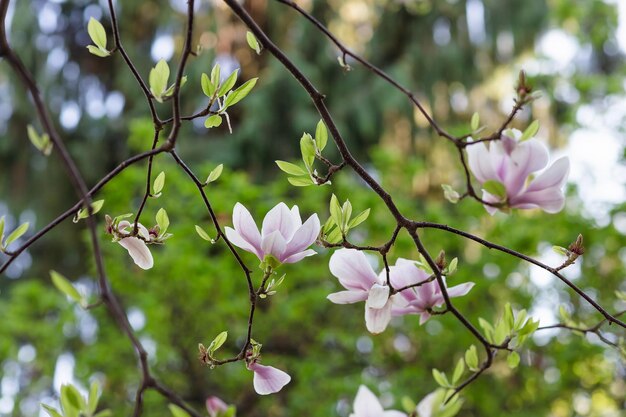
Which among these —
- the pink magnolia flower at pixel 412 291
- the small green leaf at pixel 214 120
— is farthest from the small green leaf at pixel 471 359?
the small green leaf at pixel 214 120

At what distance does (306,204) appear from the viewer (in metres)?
2.19

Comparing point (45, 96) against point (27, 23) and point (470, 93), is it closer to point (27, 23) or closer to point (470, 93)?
point (27, 23)

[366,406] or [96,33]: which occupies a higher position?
[96,33]

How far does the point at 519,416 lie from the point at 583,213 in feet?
2.53

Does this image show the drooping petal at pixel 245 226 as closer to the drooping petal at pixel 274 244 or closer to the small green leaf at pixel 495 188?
the drooping petal at pixel 274 244

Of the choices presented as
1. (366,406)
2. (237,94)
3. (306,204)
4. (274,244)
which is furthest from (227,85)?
(306,204)

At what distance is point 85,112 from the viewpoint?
4305 mm

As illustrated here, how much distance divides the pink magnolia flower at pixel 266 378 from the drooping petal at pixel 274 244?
74mm

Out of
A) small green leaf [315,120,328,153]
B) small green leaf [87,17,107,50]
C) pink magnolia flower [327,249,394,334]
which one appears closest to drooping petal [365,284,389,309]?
pink magnolia flower [327,249,394,334]

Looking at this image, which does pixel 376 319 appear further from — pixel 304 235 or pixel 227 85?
pixel 227 85

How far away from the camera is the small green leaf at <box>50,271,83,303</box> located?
374mm

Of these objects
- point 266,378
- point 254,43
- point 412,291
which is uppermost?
point 254,43

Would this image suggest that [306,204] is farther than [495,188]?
Yes

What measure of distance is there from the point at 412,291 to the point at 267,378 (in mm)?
127
